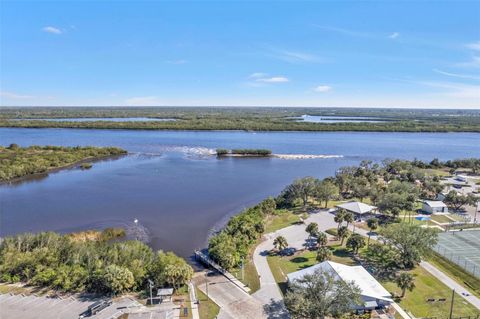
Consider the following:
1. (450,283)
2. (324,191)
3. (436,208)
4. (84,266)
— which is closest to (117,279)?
(84,266)

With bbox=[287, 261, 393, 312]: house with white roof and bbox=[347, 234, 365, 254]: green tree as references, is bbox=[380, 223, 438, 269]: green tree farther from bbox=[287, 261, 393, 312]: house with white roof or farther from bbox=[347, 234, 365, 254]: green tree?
bbox=[287, 261, 393, 312]: house with white roof

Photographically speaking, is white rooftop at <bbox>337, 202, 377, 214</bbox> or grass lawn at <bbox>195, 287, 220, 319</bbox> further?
white rooftop at <bbox>337, 202, 377, 214</bbox>

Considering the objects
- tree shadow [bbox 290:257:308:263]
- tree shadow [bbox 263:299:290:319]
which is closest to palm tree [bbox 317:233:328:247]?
tree shadow [bbox 290:257:308:263]

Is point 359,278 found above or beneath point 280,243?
beneath

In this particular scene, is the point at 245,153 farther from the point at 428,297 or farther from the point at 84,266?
the point at 428,297

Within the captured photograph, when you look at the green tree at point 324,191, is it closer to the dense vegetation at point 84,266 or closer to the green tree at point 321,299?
the green tree at point 321,299

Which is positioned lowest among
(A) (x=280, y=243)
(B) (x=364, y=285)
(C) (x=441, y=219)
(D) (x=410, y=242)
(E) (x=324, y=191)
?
(C) (x=441, y=219)
